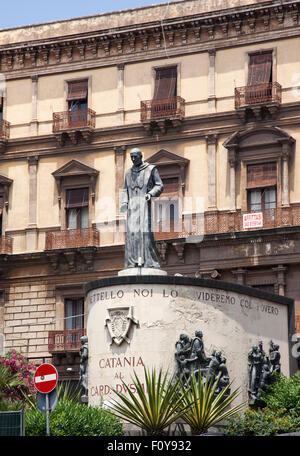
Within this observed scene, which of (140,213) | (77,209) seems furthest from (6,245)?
(140,213)

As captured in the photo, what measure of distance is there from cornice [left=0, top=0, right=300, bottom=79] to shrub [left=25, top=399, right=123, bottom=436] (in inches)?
826

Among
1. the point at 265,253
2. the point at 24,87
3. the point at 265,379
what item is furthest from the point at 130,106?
the point at 265,379

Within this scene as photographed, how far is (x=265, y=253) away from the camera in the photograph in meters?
37.5

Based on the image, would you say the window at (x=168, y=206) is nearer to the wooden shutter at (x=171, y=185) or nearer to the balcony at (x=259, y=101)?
the wooden shutter at (x=171, y=185)

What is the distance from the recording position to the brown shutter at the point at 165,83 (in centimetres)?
4088

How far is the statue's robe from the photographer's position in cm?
2409

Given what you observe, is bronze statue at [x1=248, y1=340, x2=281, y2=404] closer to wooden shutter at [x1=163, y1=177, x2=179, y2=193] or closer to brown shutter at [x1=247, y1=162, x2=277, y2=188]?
brown shutter at [x1=247, y1=162, x2=277, y2=188]

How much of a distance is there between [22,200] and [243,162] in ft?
28.0

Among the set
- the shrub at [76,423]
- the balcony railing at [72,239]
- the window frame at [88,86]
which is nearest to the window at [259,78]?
the window frame at [88,86]

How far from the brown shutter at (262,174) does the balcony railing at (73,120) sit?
6.38m

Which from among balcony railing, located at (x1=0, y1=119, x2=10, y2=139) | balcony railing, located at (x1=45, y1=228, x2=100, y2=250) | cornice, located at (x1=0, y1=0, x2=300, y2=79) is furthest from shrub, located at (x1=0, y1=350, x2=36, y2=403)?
cornice, located at (x1=0, y1=0, x2=300, y2=79)

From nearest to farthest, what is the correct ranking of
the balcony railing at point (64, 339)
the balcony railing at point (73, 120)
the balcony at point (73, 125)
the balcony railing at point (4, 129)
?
the balcony railing at point (64, 339), the balcony at point (73, 125), the balcony railing at point (73, 120), the balcony railing at point (4, 129)

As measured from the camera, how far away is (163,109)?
4056 cm
